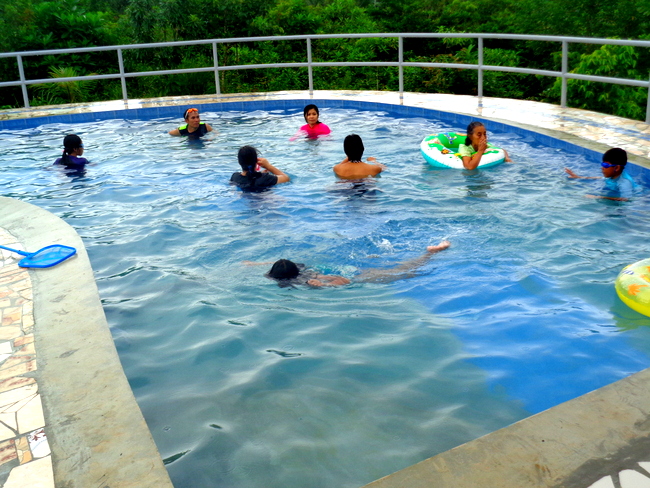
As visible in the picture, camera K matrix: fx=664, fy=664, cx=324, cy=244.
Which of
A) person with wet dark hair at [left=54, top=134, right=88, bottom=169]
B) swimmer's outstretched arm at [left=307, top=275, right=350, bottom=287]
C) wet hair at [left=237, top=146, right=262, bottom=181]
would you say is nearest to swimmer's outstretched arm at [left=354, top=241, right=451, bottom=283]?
swimmer's outstretched arm at [left=307, top=275, right=350, bottom=287]

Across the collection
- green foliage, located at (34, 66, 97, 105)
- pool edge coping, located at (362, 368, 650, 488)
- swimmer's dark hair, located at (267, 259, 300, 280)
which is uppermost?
green foliage, located at (34, 66, 97, 105)

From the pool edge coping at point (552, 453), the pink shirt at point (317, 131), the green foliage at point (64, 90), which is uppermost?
the green foliage at point (64, 90)

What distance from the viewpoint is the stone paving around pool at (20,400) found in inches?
110

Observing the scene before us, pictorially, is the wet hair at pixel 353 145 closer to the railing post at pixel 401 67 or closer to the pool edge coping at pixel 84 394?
the pool edge coping at pixel 84 394

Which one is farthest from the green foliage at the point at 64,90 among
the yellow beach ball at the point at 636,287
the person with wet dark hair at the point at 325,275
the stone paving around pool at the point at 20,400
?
the yellow beach ball at the point at 636,287

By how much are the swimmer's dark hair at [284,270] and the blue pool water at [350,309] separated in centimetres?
11

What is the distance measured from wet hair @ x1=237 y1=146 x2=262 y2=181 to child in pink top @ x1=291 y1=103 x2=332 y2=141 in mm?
2858

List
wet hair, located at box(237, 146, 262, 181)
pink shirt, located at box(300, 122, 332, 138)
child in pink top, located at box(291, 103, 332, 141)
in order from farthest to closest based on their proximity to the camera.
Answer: pink shirt, located at box(300, 122, 332, 138)
child in pink top, located at box(291, 103, 332, 141)
wet hair, located at box(237, 146, 262, 181)

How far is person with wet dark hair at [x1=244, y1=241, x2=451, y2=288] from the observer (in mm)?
5191

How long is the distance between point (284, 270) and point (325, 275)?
14.7 inches

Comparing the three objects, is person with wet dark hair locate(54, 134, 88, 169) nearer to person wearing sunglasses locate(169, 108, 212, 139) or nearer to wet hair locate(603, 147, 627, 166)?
person wearing sunglasses locate(169, 108, 212, 139)

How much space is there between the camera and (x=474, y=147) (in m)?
8.45

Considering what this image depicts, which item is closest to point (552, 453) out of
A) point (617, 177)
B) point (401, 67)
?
point (617, 177)

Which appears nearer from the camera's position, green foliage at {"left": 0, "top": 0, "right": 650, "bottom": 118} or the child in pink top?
the child in pink top
